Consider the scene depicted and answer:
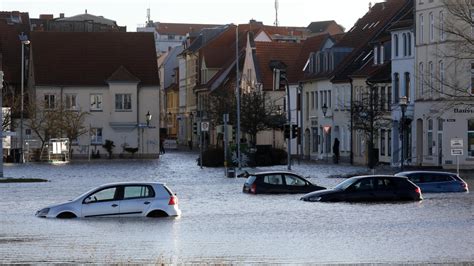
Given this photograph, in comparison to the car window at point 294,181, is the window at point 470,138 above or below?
above

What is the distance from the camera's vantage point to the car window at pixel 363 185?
4656 centimetres

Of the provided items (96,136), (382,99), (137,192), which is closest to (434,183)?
(137,192)

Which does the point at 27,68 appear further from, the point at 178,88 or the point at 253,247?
the point at 253,247

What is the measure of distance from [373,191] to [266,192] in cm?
649

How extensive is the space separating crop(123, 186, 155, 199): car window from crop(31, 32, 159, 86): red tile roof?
74532 millimetres

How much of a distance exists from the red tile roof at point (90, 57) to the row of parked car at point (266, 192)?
62.6 metres

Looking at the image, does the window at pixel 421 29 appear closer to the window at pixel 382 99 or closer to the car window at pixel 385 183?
the window at pixel 382 99

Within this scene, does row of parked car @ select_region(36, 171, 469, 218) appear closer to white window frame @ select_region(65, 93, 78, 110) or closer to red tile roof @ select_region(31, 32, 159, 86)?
red tile roof @ select_region(31, 32, 159, 86)

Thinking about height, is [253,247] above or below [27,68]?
below

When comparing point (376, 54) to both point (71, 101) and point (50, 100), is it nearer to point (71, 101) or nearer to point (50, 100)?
point (71, 101)

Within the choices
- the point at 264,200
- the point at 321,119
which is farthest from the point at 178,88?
the point at 264,200

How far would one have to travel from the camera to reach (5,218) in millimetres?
39594

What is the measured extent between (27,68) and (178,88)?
167 ft

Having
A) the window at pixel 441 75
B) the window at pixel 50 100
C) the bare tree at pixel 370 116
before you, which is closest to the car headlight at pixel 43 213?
the bare tree at pixel 370 116
